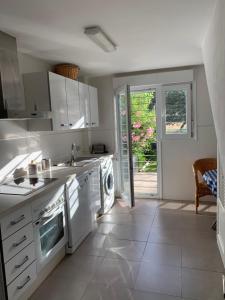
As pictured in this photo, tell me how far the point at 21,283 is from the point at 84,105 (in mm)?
2540

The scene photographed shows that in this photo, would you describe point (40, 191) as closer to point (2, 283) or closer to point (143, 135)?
point (2, 283)

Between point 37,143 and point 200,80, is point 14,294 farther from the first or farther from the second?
point 200,80

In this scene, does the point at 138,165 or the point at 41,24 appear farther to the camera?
the point at 138,165

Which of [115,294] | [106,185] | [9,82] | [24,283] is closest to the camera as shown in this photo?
[24,283]

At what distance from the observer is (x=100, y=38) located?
2.35m

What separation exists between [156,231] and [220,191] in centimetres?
102

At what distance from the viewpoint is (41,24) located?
207 centimetres

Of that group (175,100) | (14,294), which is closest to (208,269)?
(14,294)

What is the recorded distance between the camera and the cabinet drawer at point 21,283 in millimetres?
1760

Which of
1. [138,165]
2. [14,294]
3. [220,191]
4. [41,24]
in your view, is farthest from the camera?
[138,165]

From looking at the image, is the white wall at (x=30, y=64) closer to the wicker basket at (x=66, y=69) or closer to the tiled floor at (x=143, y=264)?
the wicker basket at (x=66, y=69)

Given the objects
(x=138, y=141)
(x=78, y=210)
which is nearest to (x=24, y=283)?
(x=78, y=210)

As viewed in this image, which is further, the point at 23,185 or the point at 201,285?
the point at 23,185

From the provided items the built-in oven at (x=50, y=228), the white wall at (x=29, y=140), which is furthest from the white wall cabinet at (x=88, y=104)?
the built-in oven at (x=50, y=228)
